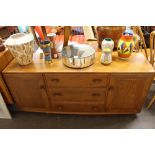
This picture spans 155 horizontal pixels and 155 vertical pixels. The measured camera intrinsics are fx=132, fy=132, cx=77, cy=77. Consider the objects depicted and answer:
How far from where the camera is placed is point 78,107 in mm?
1399

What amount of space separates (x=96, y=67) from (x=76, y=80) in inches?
8.2

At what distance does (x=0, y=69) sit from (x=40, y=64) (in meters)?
0.34

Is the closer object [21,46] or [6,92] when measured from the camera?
[21,46]

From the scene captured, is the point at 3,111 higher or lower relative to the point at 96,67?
lower

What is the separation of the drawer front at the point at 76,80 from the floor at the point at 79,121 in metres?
0.50

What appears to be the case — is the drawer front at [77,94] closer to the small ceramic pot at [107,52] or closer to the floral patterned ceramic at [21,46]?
the small ceramic pot at [107,52]

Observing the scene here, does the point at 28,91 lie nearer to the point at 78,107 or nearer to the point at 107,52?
the point at 78,107

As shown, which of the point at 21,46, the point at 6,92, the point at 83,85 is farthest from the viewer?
the point at 6,92

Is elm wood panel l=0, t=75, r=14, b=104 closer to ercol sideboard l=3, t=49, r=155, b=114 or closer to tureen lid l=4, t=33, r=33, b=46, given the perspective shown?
ercol sideboard l=3, t=49, r=155, b=114

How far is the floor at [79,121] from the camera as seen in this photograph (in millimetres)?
1425

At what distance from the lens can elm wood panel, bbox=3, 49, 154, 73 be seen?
3.64 ft

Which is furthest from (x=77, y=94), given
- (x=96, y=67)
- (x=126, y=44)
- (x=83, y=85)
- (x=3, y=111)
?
(x=3, y=111)
